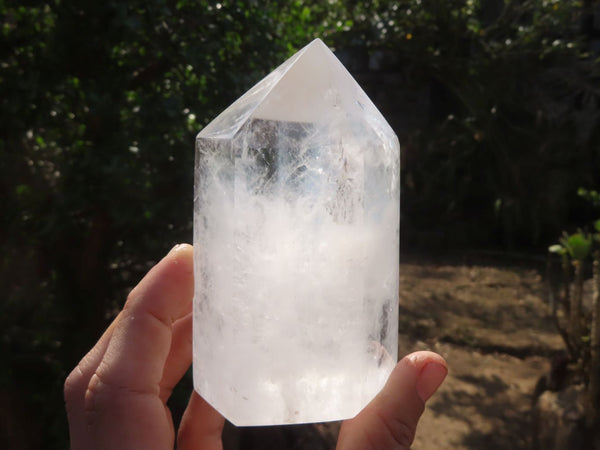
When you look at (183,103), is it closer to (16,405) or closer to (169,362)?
(169,362)

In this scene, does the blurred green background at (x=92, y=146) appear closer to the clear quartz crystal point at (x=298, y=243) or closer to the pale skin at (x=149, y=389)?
the pale skin at (x=149, y=389)

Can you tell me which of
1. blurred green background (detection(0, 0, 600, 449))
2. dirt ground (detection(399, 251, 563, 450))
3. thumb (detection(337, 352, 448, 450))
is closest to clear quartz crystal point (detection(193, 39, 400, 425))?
thumb (detection(337, 352, 448, 450))

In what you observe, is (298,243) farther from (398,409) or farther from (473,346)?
(473,346)

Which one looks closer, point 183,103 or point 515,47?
point 183,103

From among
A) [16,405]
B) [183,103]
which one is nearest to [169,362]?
[183,103]

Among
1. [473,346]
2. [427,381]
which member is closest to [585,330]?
[473,346]

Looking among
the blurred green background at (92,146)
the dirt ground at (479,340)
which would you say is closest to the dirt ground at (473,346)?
the dirt ground at (479,340)

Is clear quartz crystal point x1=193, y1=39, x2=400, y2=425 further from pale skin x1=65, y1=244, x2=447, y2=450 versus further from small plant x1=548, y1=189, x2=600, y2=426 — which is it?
small plant x1=548, y1=189, x2=600, y2=426
